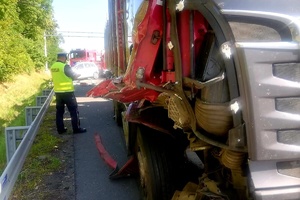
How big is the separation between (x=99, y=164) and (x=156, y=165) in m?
2.24

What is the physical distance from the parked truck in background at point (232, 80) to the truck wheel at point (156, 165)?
0.72 m

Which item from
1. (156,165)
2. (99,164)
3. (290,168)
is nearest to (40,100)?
(99,164)

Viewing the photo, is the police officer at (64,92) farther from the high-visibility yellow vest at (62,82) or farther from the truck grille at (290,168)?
the truck grille at (290,168)

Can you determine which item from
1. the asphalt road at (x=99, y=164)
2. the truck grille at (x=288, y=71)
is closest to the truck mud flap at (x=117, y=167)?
the asphalt road at (x=99, y=164)

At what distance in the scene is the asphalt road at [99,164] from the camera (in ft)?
14.2

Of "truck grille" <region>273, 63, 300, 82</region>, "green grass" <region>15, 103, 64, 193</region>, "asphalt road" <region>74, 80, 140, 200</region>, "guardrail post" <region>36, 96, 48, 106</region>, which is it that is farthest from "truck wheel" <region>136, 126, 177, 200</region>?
"guardrail post" <region>36, 96, 48, 106</region>

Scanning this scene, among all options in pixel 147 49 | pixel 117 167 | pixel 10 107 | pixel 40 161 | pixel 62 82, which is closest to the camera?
pixel 147 49

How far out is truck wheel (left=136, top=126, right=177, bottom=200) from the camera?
131 inches

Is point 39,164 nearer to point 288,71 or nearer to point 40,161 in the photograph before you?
point 40,161

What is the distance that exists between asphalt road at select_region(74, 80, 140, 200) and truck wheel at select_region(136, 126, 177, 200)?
36.0 inches

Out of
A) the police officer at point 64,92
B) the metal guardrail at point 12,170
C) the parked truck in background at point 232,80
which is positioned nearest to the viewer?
the parked truck in background at point 232,80

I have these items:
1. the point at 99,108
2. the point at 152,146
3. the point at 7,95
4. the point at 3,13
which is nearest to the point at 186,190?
the point at 152,146

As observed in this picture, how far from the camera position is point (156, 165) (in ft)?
11.0

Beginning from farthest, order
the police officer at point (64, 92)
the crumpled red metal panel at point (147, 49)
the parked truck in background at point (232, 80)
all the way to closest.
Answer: the police officer at point (64, 92), the crumpled red metal panel at point (147, 49), the parked truck in background at point (232, 80)
